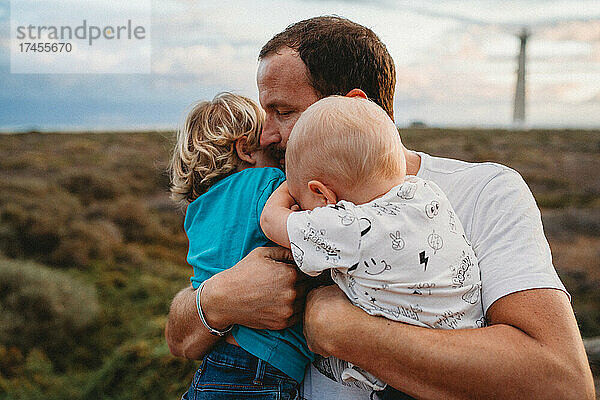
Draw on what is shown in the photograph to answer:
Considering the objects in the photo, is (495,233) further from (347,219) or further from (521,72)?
(521,72)

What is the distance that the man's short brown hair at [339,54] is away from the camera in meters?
1.90

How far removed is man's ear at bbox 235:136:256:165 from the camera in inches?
75.1

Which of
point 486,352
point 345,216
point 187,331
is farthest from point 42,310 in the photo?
point 486,352

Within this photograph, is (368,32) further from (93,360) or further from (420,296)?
(93,360)

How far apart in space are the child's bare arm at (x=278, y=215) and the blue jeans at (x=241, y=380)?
1.33ft

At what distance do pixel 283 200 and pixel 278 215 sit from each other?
0.22 feet

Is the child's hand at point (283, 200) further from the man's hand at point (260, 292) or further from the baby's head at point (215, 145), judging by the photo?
the baby's head at point (215, 145)

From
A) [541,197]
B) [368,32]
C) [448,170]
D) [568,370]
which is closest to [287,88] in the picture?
[368,32]

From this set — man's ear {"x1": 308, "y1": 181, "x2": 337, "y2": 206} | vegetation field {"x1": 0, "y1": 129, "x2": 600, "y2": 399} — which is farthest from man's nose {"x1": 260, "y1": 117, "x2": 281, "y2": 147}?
vegetation field {"x1": 0, "y1": 129, "x2": 600, "y2": 399}

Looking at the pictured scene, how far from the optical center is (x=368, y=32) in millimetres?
2061

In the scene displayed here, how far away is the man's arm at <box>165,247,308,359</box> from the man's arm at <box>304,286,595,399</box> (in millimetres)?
208

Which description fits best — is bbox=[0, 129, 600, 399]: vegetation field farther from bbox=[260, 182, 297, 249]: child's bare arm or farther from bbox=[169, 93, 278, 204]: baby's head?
bbox=[260, 182, 297, 249]: child's bare arm

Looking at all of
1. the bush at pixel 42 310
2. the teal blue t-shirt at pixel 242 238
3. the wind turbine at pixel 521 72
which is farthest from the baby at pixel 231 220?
the wind turbine at pixel 521 72

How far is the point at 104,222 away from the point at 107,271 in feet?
4.08
